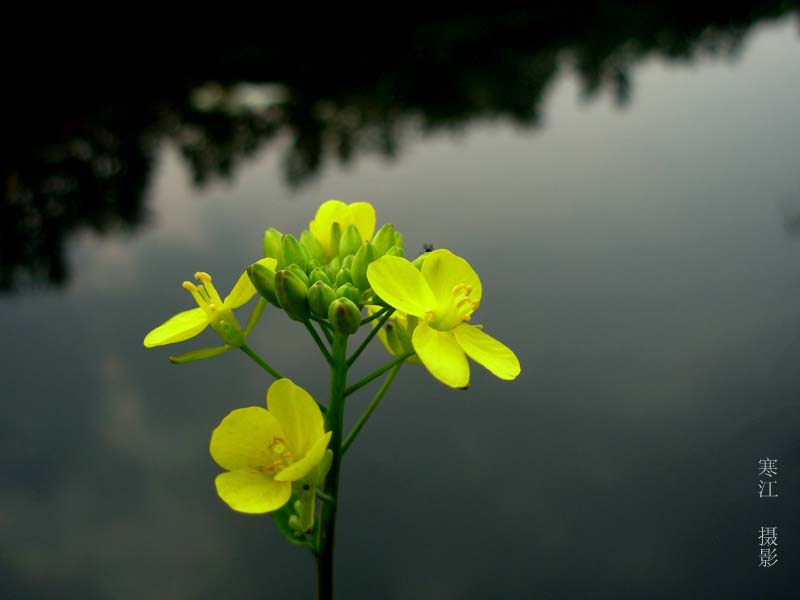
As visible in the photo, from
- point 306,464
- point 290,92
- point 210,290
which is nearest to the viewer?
point 306,464

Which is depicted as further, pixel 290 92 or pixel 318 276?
pixel 290 92

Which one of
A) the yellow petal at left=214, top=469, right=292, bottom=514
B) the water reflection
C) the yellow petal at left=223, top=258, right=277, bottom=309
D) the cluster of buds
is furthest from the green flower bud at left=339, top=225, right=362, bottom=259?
the water reflection

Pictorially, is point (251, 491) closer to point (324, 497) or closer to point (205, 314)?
point (324, 497)

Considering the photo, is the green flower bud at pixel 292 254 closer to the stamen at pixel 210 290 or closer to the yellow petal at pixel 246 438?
the stamen at pixel 210 290

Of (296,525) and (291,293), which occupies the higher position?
(291,293)

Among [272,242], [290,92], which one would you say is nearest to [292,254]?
[272,242]

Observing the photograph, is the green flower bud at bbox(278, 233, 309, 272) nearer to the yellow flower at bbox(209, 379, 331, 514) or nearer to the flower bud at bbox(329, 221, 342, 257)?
the flower bud at bbox(329, 221, 342, 257)

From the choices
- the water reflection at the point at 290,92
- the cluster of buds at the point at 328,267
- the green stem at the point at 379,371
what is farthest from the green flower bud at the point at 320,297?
the water reflection at the point at 290,92

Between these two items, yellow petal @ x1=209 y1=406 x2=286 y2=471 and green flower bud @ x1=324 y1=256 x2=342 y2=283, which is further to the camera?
green flower bud @ x1=324 y1=256 x2=342 y2=283

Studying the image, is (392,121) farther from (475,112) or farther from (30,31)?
(30,31)
